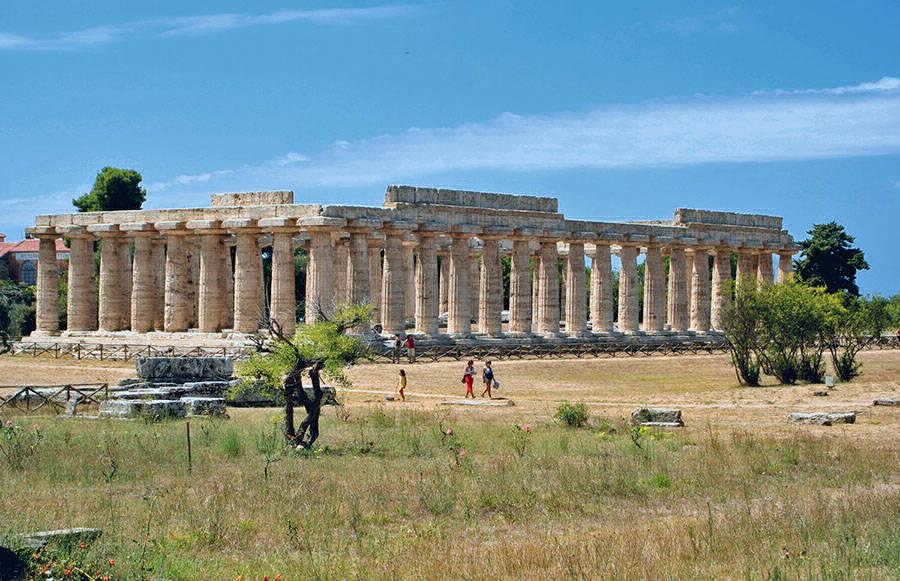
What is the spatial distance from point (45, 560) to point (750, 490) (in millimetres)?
11805

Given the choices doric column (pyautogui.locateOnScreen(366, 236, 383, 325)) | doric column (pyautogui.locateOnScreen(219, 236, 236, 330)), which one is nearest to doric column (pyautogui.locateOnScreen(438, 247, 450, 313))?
doric column (pyautogui.locateOnScreen(366, 236, 383, 325))

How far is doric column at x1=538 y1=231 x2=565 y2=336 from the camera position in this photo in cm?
6438

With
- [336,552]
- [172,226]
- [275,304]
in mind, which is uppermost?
[172,226]

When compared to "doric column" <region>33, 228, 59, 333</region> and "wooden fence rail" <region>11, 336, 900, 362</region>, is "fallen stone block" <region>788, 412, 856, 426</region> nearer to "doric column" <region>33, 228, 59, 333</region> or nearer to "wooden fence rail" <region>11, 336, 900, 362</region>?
"wooden fence rail" <region>11, 336, 900, 362</region>

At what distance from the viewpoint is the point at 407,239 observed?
215 ft

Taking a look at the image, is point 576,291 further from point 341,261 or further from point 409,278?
point 341,261

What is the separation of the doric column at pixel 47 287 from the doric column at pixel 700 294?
42.5m

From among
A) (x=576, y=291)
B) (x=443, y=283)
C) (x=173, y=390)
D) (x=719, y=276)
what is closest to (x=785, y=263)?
(x=719, y=276)

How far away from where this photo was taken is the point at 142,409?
27344 mm

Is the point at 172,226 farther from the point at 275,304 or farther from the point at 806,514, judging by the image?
the point at 806,514

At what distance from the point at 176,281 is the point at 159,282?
621 centimetres

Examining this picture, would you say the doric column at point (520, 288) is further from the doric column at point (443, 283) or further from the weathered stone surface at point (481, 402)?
the weathered stone surface at point (481, 402)

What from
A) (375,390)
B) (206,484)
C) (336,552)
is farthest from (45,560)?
(375,390)

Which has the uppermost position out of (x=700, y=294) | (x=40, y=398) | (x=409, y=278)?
(x=409, y=278)
